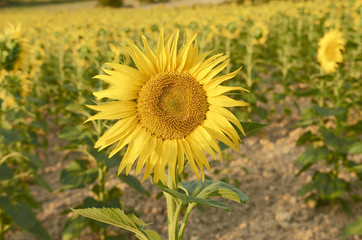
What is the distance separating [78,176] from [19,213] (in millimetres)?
506

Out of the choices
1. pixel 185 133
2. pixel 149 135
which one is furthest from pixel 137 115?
pixel 185 133

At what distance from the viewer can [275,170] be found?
4.52 meters

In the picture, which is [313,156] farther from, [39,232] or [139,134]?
[139,134]

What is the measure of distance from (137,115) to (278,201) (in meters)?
2.96

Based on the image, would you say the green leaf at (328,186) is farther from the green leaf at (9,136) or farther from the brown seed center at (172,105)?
the green leaf at (9,136)

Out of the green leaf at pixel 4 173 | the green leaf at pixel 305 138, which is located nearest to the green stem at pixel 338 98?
the green leaf at pixel 305 138

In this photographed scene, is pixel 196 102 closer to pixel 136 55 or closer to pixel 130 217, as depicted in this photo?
pixel 136 55

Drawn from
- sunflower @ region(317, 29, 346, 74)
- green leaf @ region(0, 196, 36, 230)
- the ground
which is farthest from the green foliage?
sunflower @ region(317, 29, 346, 74)

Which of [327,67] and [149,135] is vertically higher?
[149,135]

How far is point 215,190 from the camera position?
138 cm

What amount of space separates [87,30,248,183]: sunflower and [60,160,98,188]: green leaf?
Result: 61.7 inches

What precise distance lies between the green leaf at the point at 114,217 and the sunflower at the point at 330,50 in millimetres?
3315

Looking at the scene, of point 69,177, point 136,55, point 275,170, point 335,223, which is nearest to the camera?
point 136,55

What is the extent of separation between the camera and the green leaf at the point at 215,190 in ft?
4.29
